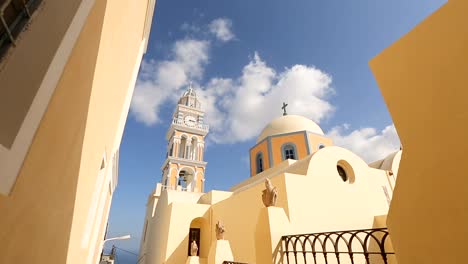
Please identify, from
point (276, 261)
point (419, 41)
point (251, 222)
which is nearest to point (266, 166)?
point (251, 222)

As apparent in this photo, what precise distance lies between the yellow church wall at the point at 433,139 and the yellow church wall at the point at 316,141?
43.1 ft

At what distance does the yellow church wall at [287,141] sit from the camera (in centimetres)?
1446

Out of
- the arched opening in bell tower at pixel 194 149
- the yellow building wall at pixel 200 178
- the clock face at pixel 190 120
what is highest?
the clock face at pixel 190 120

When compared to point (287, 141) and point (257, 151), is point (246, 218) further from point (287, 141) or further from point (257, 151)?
point (257, 151)

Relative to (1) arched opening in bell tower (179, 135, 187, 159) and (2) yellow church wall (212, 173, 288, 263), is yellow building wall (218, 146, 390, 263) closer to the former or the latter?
(2) yellow church wall (212, 173, 288, 263)

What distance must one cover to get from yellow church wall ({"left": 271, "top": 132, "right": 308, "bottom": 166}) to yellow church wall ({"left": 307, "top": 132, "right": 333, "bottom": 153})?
418 millimetres

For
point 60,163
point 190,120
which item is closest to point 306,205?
point 60,163

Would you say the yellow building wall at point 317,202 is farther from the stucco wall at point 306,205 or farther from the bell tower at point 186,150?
the bell tower at point 186,150

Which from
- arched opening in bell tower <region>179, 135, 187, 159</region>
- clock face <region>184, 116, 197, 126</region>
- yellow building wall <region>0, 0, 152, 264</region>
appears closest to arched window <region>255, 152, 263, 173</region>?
arched opening in bell tower <region>179, 135, 187, 159</region>

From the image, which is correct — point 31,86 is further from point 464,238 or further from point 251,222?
point 251,222

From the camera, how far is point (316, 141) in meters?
14.9

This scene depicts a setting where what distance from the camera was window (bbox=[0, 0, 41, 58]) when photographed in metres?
1.01

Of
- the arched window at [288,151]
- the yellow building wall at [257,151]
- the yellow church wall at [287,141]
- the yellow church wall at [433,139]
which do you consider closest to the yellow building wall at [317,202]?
the yellow church wall at [433,139]

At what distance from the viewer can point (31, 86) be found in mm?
1207
